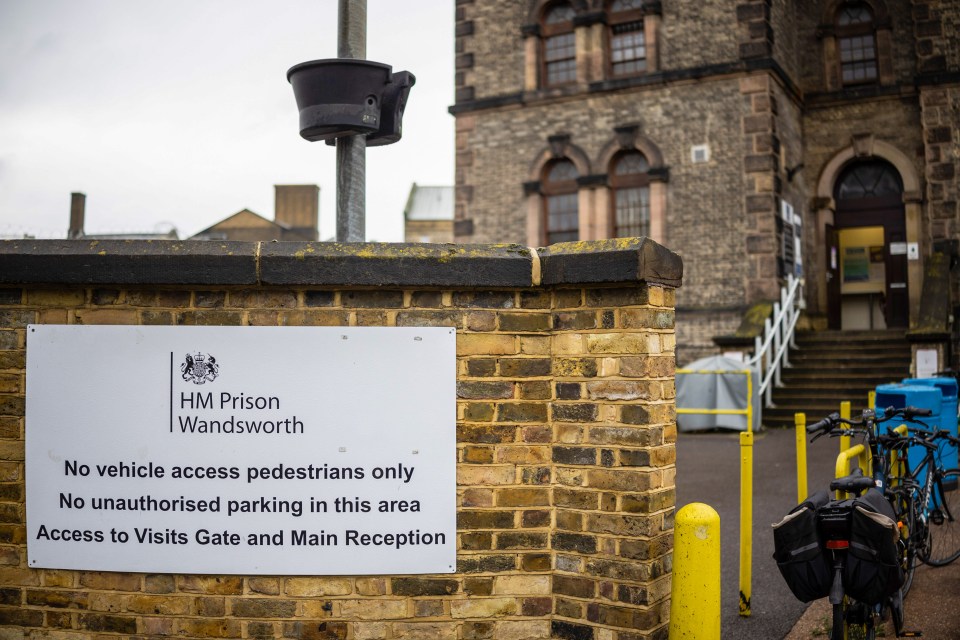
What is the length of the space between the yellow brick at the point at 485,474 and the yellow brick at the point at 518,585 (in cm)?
44

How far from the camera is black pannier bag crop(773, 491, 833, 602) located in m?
3.86

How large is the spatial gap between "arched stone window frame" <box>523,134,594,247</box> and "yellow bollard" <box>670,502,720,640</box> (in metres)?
16.7

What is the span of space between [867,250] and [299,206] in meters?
44.1

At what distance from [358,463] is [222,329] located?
2.84 feet

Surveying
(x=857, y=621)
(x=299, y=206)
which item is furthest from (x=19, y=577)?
(x=299, y=206)

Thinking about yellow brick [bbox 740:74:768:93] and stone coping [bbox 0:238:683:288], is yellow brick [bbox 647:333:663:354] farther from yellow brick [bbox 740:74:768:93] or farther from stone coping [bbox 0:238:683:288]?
yellow brick [bbox 740:74:768:93]

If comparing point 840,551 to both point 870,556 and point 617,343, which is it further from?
point 617,343

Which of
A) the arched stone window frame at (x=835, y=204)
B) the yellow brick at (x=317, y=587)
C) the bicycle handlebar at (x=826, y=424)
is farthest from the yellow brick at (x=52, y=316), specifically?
the arched stone window frame at (x=835, y=204)

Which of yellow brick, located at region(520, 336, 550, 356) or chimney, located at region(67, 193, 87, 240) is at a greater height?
chimney, located at region(67, 193, 87, 240)

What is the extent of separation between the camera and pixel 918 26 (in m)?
19.0

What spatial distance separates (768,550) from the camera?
7289mm

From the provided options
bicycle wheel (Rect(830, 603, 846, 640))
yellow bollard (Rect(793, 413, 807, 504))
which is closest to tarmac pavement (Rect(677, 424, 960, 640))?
yellow bollard (Rect(793, 413, 807, 504))

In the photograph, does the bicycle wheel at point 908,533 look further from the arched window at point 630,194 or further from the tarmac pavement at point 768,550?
the arched window at point 630,194

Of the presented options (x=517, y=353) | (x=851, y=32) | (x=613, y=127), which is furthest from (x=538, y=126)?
(x=517, y=353)
